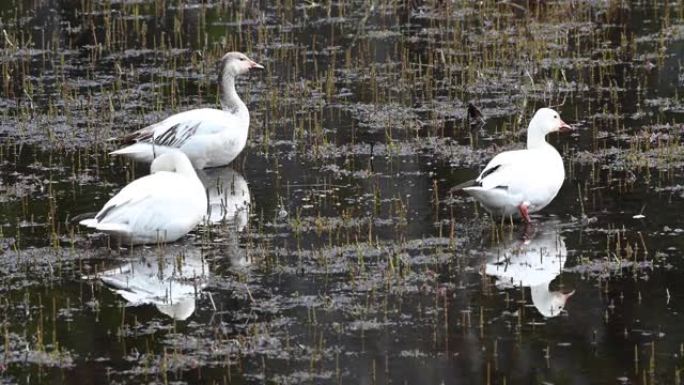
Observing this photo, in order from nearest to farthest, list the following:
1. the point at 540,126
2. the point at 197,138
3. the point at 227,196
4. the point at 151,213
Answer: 1. the point at 151,213
2. the point at 540,126
3. the point at 227,196
4. the point at 197,138

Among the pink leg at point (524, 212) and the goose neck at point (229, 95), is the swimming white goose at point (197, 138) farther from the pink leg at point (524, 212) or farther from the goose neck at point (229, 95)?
the pink leg at point (524, 212)

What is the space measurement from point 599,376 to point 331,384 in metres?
1.54

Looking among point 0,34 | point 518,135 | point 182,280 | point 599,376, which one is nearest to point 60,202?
point 182,280

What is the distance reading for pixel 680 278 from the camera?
32.9 feet

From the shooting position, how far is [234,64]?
48.5 feet

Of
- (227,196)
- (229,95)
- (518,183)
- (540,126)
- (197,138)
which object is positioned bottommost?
(227,196)

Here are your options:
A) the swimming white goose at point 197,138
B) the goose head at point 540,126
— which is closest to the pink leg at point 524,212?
the goose head at point 540,126

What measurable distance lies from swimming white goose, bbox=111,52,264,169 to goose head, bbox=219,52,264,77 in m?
0.71

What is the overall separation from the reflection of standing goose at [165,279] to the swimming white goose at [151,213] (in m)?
0.16

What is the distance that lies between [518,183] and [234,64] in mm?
4406

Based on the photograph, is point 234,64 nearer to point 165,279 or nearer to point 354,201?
point 354,201

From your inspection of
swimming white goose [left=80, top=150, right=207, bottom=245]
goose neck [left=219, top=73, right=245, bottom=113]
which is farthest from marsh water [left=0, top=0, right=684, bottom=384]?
goose neck [left=219, top=73, right=245, bottom=113]

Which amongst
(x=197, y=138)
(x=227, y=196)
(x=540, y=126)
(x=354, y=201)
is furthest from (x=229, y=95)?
(x=540, y=126)

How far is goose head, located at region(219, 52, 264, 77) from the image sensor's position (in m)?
14.7
